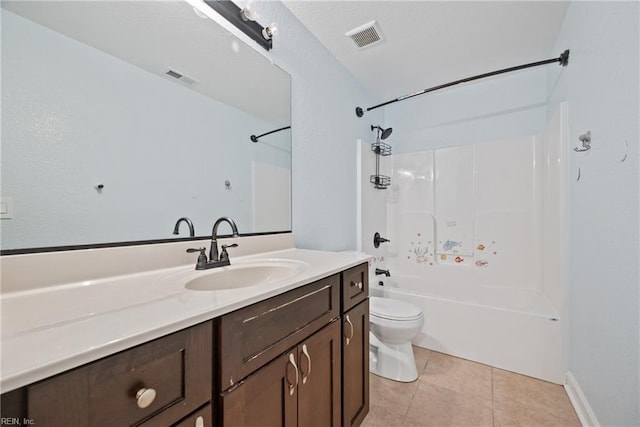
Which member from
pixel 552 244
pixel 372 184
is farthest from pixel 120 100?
pixel 552 244

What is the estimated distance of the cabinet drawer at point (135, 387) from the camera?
1.28 ft

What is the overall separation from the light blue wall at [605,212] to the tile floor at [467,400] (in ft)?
0.72

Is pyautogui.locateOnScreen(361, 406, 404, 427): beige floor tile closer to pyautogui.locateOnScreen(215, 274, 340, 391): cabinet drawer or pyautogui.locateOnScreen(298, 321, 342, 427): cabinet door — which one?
pyautogui.locateOnScreen(298, 321, 342, 427): cabinet door

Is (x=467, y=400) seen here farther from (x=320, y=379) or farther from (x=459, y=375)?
(x=320, y=379)

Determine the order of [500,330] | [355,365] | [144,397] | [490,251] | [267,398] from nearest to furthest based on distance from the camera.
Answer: [144,397] → [267,398] → [355,365] → [500,330] → [490,251]

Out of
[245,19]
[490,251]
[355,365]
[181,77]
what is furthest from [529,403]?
[245,19]

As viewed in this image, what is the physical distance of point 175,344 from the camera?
530 mm

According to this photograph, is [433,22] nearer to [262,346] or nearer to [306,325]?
[306,325]

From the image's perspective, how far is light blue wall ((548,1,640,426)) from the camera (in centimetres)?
99

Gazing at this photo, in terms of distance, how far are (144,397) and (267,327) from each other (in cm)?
32

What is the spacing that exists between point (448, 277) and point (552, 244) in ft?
3.00

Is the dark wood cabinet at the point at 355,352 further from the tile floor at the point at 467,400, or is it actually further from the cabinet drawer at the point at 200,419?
the cabinet drawer at the point at 200,419

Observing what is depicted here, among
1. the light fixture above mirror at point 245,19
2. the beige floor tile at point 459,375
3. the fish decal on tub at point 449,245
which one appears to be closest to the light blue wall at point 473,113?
the fish decal on tub at point 449,245

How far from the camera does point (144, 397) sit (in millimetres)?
477
